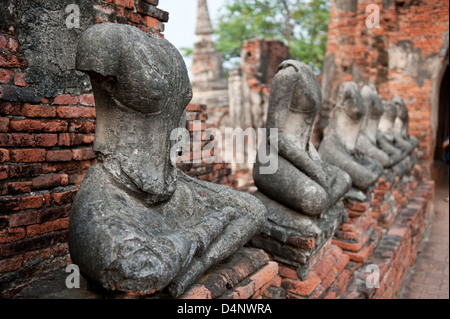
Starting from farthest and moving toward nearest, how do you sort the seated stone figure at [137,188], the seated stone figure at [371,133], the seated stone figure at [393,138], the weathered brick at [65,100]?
the seated stone figure at [393,138] → the seated stone figure at [371,133] → the weathered brick at [65,100] → the seated stone figure at [137,188]

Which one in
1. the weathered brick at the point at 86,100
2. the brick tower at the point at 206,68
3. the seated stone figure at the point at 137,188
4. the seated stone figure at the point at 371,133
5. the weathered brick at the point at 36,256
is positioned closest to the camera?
the seated stone figure at the point at 137,188

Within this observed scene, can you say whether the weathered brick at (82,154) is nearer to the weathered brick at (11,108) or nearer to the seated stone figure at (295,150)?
the weathered brick at (11,108)

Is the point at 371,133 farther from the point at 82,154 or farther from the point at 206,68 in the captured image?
the point at 206,68

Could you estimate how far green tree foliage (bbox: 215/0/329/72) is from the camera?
18.6m

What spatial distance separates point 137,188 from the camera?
171 centimetres

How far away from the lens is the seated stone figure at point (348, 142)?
13.3 feet

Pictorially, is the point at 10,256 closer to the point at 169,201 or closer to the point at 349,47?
the point at 169,201

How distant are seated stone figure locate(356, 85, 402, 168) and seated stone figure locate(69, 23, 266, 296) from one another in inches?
140

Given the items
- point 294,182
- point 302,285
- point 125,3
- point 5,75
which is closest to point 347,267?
point 302,285

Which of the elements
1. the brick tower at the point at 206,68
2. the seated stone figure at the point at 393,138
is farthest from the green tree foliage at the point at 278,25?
A: the seated stone figure at the point at 393,138

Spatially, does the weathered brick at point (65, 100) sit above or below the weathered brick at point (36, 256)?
above

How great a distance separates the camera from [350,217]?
3.83 m

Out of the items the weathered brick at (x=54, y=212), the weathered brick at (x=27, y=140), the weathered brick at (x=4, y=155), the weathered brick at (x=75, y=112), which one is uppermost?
the weathered brick at (x=75, y=112)

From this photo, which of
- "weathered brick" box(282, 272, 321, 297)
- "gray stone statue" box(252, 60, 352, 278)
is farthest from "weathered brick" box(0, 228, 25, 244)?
"weathered brick" box(282, 272, 321, 297)
